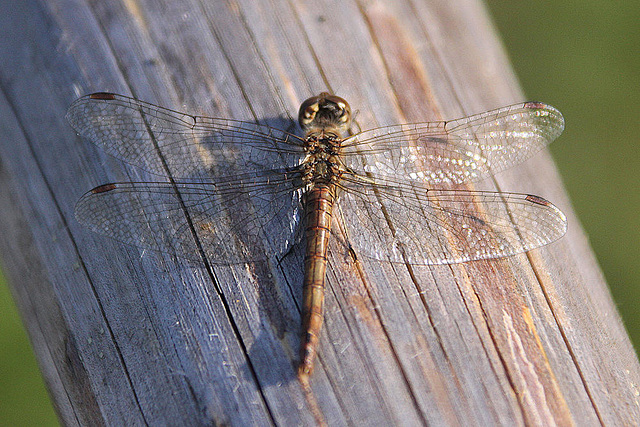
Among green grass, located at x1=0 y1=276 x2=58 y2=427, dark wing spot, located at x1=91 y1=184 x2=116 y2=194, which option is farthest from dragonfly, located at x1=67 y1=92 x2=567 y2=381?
green grass, located at x1=0 y1=276 x2=58 y2=427

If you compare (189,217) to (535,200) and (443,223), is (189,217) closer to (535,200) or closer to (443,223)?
(443,223)

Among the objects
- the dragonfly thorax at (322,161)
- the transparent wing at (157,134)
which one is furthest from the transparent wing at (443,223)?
the transparent wing at (157,134)

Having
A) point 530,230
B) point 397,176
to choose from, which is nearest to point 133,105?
point 397,176

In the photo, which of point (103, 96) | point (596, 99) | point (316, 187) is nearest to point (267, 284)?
point (316, 187)

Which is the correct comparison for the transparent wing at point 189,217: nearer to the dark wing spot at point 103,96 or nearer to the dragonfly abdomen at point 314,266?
the dragonfly abdomen at point 314,266

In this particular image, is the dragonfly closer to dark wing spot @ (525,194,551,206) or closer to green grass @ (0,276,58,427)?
dark wing spot @ (525,194,551,206)

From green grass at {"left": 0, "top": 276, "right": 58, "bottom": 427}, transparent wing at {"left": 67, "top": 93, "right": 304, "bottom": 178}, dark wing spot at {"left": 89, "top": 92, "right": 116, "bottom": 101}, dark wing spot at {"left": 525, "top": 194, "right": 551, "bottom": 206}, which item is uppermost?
dark wing spot at {"left": 89, "top": 92, "right": 116, "bottom": 101}

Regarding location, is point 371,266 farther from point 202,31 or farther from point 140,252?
point 202,31

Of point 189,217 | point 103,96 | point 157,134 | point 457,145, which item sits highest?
point 103,96

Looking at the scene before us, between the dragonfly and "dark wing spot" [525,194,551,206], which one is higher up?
the dragonfly
